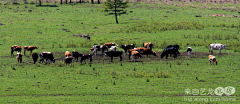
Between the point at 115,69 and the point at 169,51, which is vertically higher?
the point at 169,51

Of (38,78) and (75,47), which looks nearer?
(38,78)

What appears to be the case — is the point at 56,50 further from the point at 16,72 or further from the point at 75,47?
the point at 16,72

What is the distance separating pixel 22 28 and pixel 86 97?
4188 cm

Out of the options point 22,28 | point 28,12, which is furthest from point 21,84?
point 28,12

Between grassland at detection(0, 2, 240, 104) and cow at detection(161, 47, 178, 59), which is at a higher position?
cow at detection(161, 47, 178, 59)

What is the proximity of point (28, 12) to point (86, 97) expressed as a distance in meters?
63.2

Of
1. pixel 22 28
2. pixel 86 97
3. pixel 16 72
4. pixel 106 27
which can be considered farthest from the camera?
pixel 106 27

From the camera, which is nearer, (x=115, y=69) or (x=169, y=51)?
(x=115, y=69)

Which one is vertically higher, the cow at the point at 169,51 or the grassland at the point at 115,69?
the cow at the point at 169,51

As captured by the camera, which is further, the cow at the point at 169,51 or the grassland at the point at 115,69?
the cow at the point at 169,51

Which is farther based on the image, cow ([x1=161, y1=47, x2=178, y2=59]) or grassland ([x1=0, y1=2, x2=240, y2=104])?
cow ([x1=161, y1=47, x2=178, y2=59])

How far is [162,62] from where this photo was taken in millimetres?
32906

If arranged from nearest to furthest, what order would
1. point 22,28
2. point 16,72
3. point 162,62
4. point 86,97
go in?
point 86,97 < point 16,72 < point 162,62 < point 22,28

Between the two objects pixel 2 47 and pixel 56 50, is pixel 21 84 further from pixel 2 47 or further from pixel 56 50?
pixel 2 47
